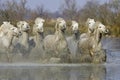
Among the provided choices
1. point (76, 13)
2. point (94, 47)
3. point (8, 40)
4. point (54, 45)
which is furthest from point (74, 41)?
point (76, 13)

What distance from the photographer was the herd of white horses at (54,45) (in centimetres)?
2678

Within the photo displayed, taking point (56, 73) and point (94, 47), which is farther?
point (94, 47)


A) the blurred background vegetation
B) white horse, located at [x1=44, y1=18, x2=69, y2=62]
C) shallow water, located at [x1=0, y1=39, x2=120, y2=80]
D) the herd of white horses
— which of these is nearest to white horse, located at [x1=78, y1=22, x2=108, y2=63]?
the herd of white horses

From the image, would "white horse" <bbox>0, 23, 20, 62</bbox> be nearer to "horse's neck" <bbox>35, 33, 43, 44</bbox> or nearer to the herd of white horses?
the herd of white horses

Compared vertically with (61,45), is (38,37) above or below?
above

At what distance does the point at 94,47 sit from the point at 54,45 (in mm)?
2008

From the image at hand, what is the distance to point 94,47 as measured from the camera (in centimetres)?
2733

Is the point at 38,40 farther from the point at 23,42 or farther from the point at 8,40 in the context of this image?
the point at 8,40

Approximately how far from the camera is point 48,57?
26891 mm

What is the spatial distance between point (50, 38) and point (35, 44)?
83cm

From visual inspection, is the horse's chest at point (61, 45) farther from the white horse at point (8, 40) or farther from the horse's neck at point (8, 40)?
the horse's neck at point (8, 40)

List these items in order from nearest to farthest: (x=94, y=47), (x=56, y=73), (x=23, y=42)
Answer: (x=56, y=73), (x=94, y=47), (x=23, y=42)

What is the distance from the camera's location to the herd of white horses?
87.9 feet

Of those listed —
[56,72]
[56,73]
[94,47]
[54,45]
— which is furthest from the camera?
[94,47]
